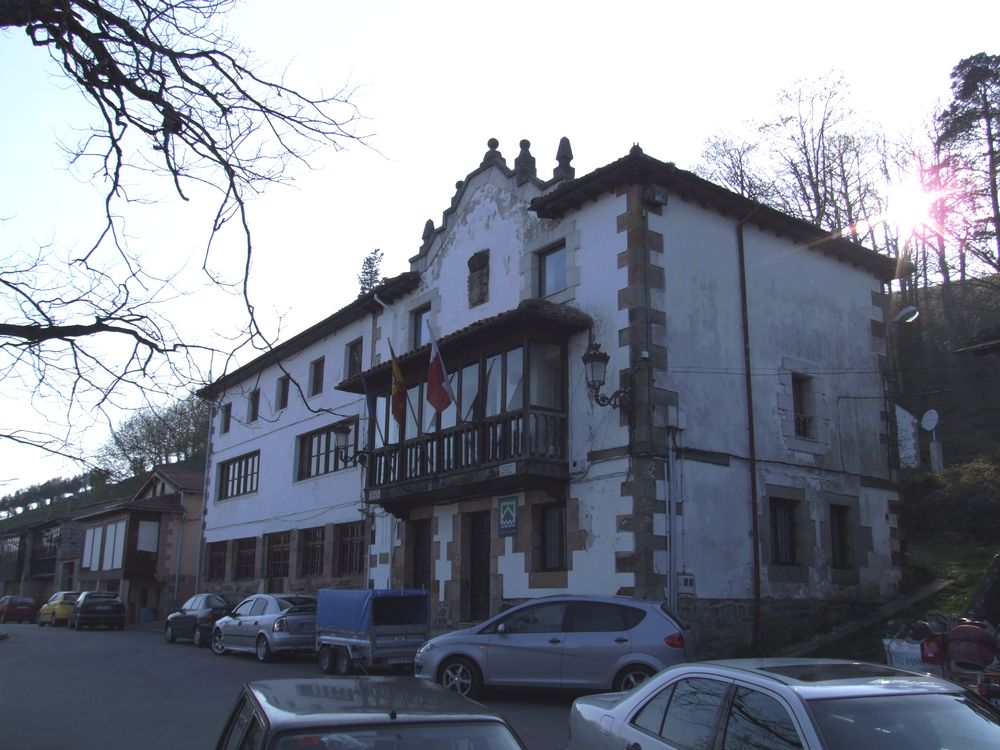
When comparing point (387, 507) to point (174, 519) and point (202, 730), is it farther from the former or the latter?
point (174, 519)

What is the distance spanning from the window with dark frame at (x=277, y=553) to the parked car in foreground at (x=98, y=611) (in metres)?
8.49

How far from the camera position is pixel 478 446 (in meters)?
17.3

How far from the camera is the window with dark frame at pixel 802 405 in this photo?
18.3 meters

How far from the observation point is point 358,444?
24.4 metres

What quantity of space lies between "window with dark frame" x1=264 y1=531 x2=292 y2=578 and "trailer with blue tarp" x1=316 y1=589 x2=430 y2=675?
1229 centimetres

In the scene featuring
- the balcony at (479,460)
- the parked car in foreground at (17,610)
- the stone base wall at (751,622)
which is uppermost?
the balcony at (479,460)

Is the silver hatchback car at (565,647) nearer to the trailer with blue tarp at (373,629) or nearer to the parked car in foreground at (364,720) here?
the trailer with blue tarp at (373,629)

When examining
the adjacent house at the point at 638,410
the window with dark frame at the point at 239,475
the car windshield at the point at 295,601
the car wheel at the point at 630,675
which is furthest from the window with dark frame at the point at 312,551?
the car wheel at the point at 630,675

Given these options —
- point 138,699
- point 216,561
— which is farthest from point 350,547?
point 138,699

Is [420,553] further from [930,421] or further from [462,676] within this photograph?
[930,421]

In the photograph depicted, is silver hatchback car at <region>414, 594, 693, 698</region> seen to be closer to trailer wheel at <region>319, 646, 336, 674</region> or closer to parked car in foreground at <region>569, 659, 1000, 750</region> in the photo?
trailer wheel at <region>319, 646, 336, 674</region>

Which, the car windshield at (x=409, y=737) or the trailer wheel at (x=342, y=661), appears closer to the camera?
the car windshield at (x=409, y=737)

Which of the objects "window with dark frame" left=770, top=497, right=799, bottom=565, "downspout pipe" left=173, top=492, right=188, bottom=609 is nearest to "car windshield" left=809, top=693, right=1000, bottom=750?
"window with dark frame" left=770, top=497, right=799, bottom=565

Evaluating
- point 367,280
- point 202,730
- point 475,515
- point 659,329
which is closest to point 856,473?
point 659,329
